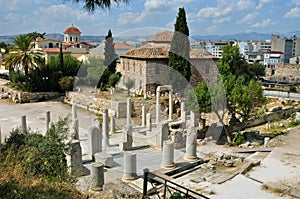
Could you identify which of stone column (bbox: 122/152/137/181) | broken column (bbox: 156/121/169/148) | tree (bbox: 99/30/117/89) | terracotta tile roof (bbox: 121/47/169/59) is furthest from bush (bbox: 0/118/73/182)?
terracotta tile roof (bbox: 121/47/169/59)

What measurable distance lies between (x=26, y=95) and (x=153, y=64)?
1226cm

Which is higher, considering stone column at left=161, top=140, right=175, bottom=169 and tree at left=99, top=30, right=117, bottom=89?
tree at left=99, top=30, right=117, bottom=89

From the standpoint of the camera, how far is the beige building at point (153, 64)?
99.3 ft

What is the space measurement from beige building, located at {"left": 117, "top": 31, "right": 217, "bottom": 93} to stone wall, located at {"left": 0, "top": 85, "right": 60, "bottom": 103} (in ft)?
23.1

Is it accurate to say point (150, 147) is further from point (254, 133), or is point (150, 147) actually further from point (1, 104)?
point (1, 104)

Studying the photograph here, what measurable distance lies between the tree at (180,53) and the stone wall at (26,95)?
11.5 m

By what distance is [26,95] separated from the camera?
90.8ft

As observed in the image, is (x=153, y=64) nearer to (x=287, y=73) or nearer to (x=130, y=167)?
(x=130, y=167)

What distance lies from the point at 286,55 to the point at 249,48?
4189cm

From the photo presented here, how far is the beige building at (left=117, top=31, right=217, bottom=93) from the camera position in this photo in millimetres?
30266

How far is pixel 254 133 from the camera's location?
17.9 metres

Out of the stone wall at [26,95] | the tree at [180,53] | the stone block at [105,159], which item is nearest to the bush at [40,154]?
the stone block at [105,159]

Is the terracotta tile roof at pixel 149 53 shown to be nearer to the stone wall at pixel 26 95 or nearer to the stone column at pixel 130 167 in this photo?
the stone wall at pixel 26 95

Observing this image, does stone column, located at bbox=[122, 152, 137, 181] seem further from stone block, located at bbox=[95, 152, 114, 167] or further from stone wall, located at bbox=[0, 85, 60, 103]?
stone wall, located at bbox=[0, 85, 60, 103]
